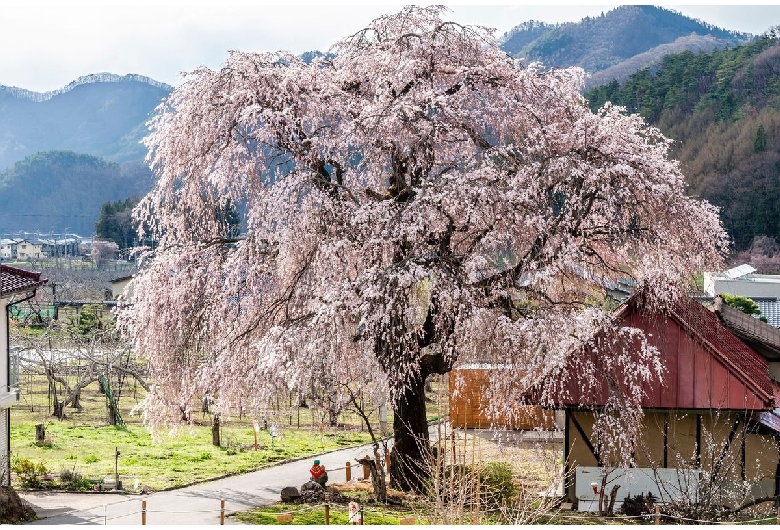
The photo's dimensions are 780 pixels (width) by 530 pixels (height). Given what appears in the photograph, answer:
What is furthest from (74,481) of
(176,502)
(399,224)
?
(399,224)

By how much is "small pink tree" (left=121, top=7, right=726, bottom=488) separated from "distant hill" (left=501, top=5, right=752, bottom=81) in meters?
79.3

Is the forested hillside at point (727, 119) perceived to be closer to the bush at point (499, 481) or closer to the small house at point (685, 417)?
the small house at point (685, 417)

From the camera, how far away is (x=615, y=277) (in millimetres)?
12250

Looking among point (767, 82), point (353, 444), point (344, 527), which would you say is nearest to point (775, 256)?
point (767, 82)

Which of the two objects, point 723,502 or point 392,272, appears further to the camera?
point 723,502

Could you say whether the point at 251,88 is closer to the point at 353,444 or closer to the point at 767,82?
the point at 353,444

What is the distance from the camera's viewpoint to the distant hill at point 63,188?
58844 mm

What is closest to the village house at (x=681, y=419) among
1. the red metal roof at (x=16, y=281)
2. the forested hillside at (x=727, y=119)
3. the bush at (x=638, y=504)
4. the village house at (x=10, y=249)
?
the bush at (x=638, y=504)

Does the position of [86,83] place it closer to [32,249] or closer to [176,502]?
[32,249]

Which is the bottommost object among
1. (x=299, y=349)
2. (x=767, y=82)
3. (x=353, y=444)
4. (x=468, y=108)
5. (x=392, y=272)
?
(x=353, y=444)

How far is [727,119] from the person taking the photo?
4588cm

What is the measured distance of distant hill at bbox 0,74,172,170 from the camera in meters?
79.0

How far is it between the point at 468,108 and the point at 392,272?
102 inches

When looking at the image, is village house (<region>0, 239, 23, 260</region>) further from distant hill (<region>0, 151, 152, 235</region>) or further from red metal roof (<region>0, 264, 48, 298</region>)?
red metal roof (<region>0, 264, 48, 298</region>)
